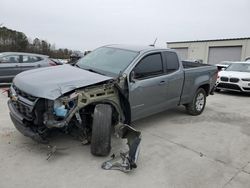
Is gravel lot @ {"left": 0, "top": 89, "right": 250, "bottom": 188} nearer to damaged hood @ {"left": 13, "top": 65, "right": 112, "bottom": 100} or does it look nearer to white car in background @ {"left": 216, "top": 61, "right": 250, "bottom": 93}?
damaged hood @ {"left": 13, "top": 65, "right": 112, "bottom": 100}

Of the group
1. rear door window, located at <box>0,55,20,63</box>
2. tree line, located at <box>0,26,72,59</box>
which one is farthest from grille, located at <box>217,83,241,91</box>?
tree line, located at <box>0,26,72,59</box>

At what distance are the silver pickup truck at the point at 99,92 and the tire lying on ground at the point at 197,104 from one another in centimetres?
68

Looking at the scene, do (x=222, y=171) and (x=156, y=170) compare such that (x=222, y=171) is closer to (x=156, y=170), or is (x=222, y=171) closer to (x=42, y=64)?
(x=156, y=170)

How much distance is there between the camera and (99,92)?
392cm

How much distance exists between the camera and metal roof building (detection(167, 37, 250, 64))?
27.4 m

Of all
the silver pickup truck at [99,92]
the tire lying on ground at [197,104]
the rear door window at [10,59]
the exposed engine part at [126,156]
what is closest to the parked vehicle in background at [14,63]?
the rear door window at [10,59]

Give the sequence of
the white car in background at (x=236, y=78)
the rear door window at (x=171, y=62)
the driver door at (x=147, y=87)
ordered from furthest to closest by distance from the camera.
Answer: the white car in background at (x=236, y=78) → the rear door window at (x=171, y=62) → the driver door at (x=147, y=87)

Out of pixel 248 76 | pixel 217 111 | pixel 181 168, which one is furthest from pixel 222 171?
pixel 248 76

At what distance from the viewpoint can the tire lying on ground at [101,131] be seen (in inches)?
147

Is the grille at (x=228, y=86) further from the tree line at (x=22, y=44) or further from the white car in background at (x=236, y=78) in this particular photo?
the tree line at (x=22, y=44)

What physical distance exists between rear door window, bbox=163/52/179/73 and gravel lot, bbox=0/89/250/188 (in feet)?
4.33

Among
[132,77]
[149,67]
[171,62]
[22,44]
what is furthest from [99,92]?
[22,44]

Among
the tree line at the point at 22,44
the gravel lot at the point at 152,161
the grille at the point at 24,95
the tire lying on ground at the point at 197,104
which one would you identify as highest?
the tree line at the point at 22,44

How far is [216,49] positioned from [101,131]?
29518 millimetres
